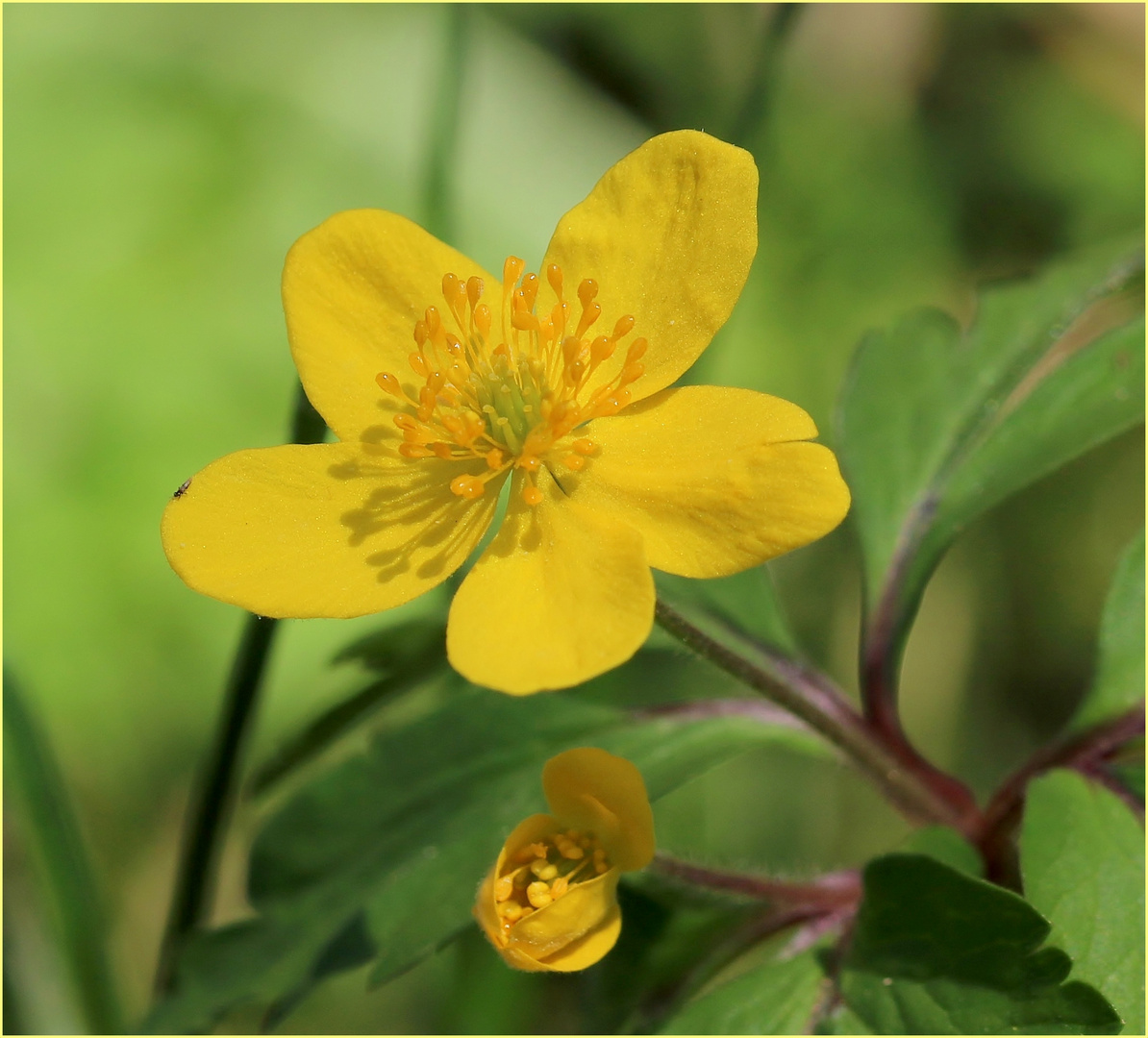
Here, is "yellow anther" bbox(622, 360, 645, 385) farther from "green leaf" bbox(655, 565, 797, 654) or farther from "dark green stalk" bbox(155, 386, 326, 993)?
"green leaf" bbox(655, 565, 797, 654)

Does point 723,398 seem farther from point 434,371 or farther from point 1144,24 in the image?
point 1144,24

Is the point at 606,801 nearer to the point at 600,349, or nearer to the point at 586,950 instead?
the point at 586,950

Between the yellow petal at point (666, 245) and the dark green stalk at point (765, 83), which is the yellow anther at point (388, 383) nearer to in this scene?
the yellow petal at point (666, 245)

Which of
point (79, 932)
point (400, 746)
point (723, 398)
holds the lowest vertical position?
point (79, 932)

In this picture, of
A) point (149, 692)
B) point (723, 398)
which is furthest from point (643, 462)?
point (149, 692)

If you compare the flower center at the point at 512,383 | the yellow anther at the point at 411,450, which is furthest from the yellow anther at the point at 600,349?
the yellow anther at the point at 411,450

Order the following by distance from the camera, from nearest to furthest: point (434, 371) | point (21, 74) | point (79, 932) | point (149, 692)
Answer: point (434, 371)
point (79, 932)
point (149, 692)
point (21, 74)

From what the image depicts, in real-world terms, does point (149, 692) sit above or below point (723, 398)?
below
